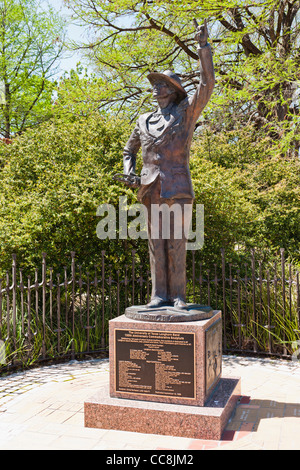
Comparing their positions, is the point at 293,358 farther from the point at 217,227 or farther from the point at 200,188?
the point at 200,188

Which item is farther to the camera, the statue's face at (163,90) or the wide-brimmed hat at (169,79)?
the statue's face at (163,90)

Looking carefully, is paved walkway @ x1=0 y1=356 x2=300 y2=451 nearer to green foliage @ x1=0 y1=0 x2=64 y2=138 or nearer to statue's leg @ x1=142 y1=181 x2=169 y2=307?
statue's leg @ x1=142 y1=181 x2=169 y2=307

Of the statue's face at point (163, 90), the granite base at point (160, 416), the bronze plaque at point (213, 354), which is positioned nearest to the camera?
the granite base at point (160, 416)

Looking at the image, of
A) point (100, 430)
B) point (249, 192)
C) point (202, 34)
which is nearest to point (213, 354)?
point (100, 430)

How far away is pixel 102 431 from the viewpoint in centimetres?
413

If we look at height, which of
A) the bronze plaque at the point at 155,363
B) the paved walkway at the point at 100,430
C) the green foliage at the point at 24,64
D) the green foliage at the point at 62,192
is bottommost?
the paved walkway at the point at 100,430

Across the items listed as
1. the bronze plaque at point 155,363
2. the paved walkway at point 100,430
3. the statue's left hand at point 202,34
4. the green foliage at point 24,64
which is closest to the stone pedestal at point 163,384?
the bronze plaque at point 155,363

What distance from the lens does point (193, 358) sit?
14.0ft

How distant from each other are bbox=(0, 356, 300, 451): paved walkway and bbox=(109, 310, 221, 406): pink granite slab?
0.38 meters

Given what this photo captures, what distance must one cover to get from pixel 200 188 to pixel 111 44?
8.45 metres

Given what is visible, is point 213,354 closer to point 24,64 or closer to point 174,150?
point 174,150

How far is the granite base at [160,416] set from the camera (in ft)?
13.0

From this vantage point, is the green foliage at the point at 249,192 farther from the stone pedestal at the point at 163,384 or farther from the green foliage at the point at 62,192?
the stone pedestal at the point at 163,384

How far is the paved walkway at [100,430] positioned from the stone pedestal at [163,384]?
12cm
